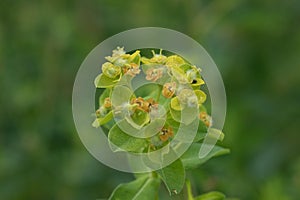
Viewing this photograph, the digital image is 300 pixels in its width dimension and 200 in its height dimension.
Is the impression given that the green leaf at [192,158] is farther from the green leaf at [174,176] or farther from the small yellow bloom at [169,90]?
the small yellow bloom at [169,90]

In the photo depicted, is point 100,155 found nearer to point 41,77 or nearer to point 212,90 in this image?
point 212,90

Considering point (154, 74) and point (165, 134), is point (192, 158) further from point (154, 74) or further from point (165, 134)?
point (154, 74)

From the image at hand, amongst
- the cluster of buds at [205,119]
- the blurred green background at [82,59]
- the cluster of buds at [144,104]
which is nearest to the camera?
the cluster of buds at [144,104]

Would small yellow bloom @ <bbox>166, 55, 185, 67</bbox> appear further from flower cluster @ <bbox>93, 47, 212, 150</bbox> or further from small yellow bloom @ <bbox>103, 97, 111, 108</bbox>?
small yellow bloom @ <bbox>103, 97, 111, 108</bbox>

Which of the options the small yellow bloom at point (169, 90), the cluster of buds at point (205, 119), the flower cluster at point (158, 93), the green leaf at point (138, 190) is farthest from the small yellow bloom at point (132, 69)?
the green leaf at point (138, 190)

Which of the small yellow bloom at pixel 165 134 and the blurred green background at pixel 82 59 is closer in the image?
the small yellow bloom at pixel 165 134

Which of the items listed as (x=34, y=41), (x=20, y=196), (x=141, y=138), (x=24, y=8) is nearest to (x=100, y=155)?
(x=141, y=138)
